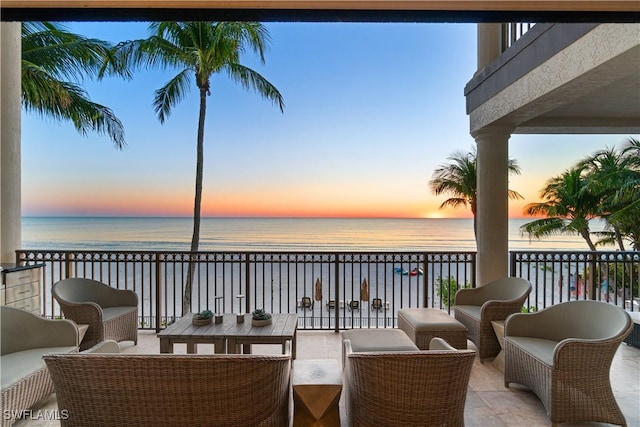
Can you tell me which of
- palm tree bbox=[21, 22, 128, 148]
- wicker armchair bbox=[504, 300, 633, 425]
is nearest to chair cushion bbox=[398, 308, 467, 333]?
wicker armchair bbox=[504, 300, 633, 425]

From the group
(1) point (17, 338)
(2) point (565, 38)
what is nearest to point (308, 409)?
(1) point (17, 338)

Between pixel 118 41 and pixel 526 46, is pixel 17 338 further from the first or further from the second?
pixel 118 41

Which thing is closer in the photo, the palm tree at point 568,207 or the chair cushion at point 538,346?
the chair cushion at point 538,346

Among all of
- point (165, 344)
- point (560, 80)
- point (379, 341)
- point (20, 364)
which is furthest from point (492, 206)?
point (20, 364)

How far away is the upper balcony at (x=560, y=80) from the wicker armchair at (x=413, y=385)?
2.30 m

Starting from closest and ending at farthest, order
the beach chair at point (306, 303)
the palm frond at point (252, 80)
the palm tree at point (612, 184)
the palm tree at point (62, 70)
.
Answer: the beach chair at point (306, 303), the palm tree at point (62, 70), the palm frond at point (252, 80), the palm tree at point (612, 184)

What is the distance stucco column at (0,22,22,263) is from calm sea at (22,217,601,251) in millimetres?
11489

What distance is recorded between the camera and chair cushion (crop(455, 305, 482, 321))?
3.67 meters

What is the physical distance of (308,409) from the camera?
6.66ft

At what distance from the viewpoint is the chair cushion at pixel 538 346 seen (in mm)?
2519

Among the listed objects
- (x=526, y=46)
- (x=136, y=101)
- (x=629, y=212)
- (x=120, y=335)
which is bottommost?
(x=120, y=335)

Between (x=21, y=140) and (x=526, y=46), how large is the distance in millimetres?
6468

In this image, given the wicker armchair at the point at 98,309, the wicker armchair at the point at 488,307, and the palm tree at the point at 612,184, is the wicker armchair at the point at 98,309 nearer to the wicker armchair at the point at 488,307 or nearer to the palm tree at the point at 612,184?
the wicker armchair at the point at 488,307

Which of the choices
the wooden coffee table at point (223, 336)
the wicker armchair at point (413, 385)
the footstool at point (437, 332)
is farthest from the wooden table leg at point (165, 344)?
the footstool at point (437, 332)
